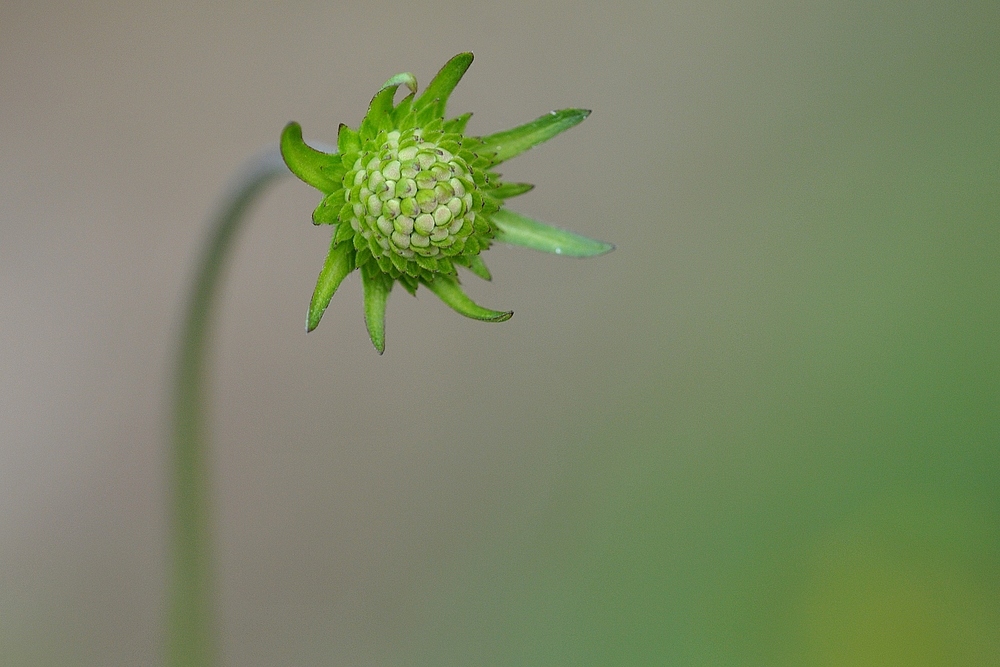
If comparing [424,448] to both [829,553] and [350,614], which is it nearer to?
[350,614]

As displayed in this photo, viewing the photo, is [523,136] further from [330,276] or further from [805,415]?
[805,415]

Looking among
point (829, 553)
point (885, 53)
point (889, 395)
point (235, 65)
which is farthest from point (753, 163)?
point (235, 65)

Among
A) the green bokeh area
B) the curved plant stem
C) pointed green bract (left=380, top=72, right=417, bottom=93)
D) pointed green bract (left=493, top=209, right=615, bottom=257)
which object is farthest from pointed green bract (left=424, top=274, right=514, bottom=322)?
the green bokeh area

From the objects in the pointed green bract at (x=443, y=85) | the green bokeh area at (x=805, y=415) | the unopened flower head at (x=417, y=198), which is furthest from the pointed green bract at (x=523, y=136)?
the green bokeh area at (x=805, y=415)

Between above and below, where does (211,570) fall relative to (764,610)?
above

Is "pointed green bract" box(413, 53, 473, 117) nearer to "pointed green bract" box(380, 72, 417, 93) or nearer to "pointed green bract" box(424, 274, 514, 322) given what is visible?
"pointed green bract" box(380, 72, 417, 93)

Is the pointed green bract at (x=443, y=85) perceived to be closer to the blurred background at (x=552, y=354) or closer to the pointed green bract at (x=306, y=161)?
the pointed green bract at (x=306, y=161)
